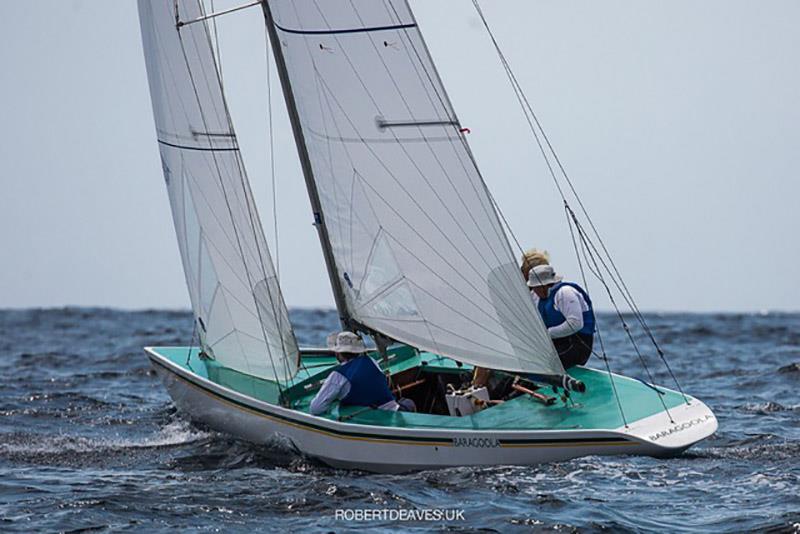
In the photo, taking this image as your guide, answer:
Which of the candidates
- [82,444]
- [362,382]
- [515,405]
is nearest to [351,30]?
[362,382]

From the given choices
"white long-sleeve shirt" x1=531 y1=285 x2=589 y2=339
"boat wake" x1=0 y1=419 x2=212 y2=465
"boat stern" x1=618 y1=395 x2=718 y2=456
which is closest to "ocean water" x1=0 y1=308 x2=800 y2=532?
"boat wake" x1=0 y1=419 x2=212 y2=465

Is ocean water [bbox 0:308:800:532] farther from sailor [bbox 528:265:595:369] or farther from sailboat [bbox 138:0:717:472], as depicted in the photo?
sailor [bbox 528:265:595:369]

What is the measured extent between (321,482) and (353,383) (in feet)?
3.42

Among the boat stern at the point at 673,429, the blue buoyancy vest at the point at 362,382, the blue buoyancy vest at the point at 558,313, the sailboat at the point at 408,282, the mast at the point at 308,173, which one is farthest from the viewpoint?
the blue buoyancy vest at the point at 558,313

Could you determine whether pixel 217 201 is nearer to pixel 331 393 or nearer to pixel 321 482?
pixel 331 393

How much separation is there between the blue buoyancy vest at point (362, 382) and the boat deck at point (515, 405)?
0.10 m

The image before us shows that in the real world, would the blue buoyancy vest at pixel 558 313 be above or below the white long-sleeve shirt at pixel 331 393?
above

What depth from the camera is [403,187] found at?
939 cm

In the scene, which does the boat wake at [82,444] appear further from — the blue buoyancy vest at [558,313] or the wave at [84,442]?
the blue buoyancy vest at [558,313]

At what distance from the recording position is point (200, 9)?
36.7 ft

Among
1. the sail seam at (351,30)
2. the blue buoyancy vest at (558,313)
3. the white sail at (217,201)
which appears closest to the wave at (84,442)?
the white sail at (217,201)

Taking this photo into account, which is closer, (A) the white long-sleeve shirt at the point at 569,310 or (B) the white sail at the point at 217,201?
(A) the white long-sleeve shirt at the point at 569,310

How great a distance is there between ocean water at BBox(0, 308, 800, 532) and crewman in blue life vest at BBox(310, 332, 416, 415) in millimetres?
571

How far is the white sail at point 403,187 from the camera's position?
9.20m
